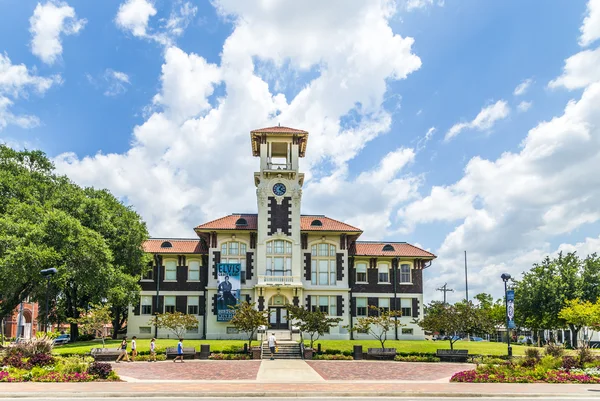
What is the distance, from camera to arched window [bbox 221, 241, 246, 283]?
157ft

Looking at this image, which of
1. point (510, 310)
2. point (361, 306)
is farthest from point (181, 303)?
point (510, 310)

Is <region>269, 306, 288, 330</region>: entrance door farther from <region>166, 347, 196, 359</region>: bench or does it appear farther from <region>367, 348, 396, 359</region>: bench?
<region>166, 347, 196, 359</region>: bench

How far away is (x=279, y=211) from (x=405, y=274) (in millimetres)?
12964

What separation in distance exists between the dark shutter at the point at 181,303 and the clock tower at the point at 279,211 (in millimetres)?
7342

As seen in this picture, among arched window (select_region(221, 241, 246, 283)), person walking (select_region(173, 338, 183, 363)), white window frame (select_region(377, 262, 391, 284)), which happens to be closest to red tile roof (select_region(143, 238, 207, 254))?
arched window (select_region(221, 241, 246, 283))

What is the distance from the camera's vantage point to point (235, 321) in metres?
35.4

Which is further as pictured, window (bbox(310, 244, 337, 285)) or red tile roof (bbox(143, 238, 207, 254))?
red tile roof (bbox(143, 238, 207, 254))

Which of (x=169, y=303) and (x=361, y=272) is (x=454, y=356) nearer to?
(x=361, y=272)

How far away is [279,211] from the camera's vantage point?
157ft

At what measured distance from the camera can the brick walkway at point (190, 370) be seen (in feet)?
77.8

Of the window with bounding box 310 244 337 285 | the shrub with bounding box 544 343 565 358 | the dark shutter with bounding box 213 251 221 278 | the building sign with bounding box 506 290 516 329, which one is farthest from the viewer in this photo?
the window with bounding box 310 244 337 285

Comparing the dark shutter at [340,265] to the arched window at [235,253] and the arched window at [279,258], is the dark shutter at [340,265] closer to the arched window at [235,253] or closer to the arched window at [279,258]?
the arched window at [279,258]

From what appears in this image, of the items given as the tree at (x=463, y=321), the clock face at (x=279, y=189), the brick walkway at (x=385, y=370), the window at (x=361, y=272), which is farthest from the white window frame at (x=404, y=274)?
the brick walkway at (x=385, y=370)

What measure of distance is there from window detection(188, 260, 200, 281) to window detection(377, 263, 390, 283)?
1620 centimetres
